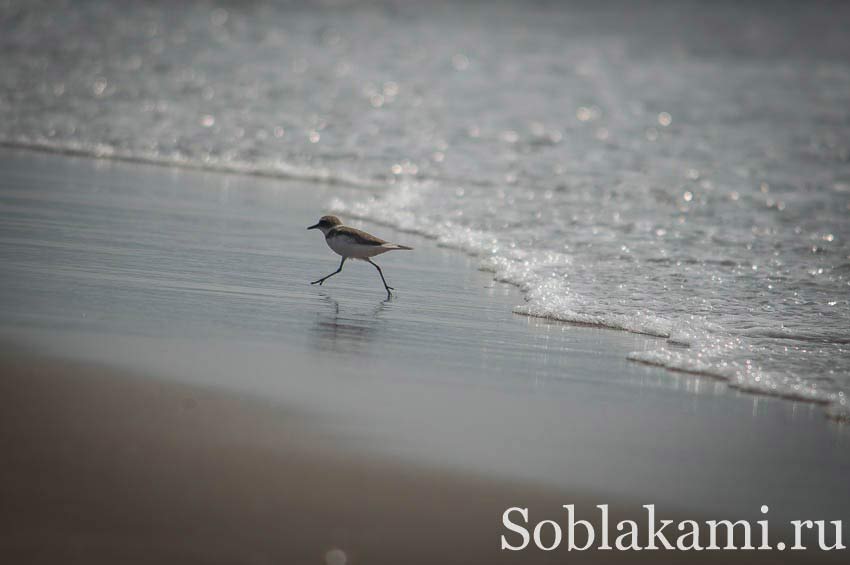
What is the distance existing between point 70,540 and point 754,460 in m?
2.98

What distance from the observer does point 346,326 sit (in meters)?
6.30

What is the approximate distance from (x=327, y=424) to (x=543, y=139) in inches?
419

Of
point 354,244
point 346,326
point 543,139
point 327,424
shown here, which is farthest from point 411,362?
point 543,139

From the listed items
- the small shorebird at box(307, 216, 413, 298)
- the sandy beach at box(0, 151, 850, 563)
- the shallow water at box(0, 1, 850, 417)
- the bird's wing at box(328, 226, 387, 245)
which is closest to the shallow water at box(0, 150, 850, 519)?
the sandy beach at box(0, 151, 850, 563)

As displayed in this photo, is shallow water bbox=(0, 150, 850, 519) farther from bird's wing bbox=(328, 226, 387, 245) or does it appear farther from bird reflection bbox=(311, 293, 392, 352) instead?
bird's wing bbox=(328, 226, 387, 245)

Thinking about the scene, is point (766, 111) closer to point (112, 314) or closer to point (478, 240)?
point (478, 240)

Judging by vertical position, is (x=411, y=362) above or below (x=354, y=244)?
below

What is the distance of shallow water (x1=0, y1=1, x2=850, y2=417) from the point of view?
24.8 feet

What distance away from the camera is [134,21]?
2275 cm

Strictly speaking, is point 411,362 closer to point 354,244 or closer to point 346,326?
point 346,326

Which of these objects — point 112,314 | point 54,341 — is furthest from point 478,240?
point 54,341

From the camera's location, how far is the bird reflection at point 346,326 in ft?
19.2

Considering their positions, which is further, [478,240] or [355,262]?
[478,240]

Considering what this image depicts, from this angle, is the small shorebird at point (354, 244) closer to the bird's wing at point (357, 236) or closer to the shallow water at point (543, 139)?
the bird's wing at point (357, 236)
